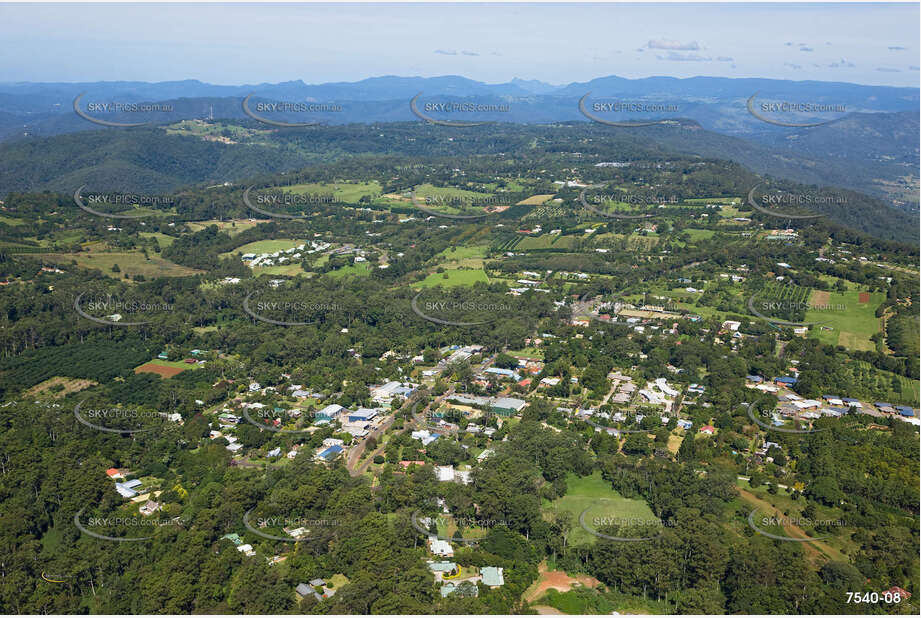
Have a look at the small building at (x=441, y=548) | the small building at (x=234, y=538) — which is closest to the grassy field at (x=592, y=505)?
the small building at (x=441, y=548)

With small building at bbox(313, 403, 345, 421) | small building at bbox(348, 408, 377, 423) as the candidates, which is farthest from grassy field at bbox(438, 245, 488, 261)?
small building at bbox(348, 408, 377, 423)

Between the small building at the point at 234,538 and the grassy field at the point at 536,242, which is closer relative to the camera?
the small building at the point at 234,538

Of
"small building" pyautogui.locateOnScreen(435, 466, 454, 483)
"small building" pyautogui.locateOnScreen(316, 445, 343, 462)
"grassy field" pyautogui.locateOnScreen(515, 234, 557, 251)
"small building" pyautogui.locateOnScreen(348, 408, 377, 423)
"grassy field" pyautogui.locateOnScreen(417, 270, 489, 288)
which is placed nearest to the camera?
"small building" pyautogui.locateOnScreen(435, 466, 454, 483)

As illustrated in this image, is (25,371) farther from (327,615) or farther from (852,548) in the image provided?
(852,548)

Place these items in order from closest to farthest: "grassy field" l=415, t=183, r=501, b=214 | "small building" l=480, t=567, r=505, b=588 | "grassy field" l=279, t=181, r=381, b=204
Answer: "small building" l=480, t=567, r=505, b=588 → "grassy field" l=415, t=183, r=501, b=214 → "grassy field" l=279, t=181, r=381, b=204

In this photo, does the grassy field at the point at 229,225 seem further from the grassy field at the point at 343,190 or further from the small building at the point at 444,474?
the small building at the point at 444,474

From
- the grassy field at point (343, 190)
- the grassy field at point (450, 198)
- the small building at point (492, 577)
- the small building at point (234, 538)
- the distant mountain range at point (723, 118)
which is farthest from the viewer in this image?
the distant mountain range at point (723, 118)

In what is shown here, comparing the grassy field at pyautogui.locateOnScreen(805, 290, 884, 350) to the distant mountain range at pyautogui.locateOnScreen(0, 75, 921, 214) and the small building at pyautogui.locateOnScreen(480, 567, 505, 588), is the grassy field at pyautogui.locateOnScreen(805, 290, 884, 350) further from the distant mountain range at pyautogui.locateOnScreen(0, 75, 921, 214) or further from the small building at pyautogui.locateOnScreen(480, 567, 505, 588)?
the distant mountain range at pyautogui.locateOnScreen(0, 75, 921, 214)
